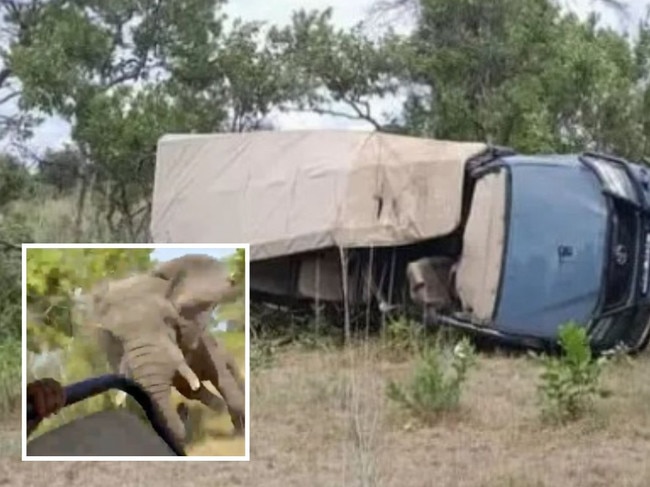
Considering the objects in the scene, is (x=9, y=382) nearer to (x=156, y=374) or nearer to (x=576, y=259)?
(x=576, y=259)

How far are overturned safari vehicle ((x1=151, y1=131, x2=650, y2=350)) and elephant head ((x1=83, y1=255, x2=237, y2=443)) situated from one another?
5.65 metres

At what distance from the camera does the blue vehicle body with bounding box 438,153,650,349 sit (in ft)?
33.0

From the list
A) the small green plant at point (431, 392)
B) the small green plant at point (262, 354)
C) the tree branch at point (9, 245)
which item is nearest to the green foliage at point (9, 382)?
the small green plant at point (262, 354)

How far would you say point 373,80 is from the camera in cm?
1302

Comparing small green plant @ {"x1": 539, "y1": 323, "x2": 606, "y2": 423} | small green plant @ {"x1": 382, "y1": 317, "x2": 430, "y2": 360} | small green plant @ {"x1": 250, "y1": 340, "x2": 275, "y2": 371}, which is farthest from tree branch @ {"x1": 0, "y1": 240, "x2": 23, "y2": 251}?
small green plant @ {"x1": 539, "y1": 323, "x2": 606, "y2": 423}

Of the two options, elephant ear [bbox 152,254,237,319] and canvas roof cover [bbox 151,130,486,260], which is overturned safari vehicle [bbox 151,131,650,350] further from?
elephant ear [bbox 152,254,237,319]

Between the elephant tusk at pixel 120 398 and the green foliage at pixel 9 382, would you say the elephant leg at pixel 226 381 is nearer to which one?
the elephant tusk at pixel 120 398

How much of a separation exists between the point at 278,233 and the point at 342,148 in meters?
0.74

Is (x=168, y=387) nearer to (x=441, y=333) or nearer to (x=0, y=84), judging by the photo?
(x=441, y=333)

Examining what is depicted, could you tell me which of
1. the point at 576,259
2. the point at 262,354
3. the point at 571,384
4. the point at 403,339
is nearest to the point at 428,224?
the point at 403,339

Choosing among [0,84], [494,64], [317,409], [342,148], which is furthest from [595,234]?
[0,84]

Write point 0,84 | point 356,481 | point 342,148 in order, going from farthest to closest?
point 0,84
point 342,148
point 356,481

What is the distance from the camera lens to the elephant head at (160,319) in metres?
4.58

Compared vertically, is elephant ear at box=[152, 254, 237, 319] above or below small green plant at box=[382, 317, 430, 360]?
above
